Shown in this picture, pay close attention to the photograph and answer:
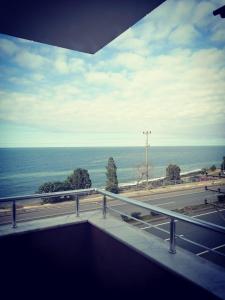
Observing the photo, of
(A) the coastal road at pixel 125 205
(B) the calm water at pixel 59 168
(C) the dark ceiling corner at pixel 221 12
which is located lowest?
(B) the calm water at pixel 59 168

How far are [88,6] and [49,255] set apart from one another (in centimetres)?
273

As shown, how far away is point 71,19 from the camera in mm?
1873

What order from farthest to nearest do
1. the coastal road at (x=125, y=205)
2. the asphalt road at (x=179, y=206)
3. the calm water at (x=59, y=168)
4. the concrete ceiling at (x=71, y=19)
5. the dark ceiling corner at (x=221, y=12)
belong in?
the calm water at (x=59, y=168)
the coastal road at (x=125, y=205)
the asphalt road at (x=179, y=206)
the concrete ceiling at (x=71, y=19)
the dark ceiling corner at (x=221, y=12)

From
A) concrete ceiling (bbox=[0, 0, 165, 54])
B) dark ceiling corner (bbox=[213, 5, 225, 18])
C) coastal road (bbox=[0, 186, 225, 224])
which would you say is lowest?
coastal road (bbox=[0, 186, 225, 224])

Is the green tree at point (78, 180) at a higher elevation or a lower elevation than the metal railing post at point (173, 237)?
lower

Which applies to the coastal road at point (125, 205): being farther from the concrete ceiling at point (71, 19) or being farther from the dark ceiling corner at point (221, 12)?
the dark ceiling corner at point (221, 12)

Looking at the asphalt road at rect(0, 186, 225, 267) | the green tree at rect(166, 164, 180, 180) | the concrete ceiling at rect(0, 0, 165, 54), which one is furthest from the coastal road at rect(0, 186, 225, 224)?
the concrete ceiling at rect(0, 0, 165, 54)

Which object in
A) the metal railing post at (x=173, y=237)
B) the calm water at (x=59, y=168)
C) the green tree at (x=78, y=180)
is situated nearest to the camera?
the metal railing post at (x=173, y=237)

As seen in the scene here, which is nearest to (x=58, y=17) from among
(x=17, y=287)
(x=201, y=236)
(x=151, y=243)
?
(x=151, y=243)

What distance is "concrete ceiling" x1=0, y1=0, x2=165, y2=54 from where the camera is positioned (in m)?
1.64

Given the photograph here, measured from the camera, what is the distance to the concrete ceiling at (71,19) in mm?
1636

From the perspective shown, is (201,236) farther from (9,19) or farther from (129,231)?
(9,19)

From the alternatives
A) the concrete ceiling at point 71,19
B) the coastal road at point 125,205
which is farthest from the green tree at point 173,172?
the concrete ceiling at point 71,19

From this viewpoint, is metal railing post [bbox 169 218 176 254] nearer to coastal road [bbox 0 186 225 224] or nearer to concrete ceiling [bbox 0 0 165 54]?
concrete ceiling [bbox 0 0 165 54]
